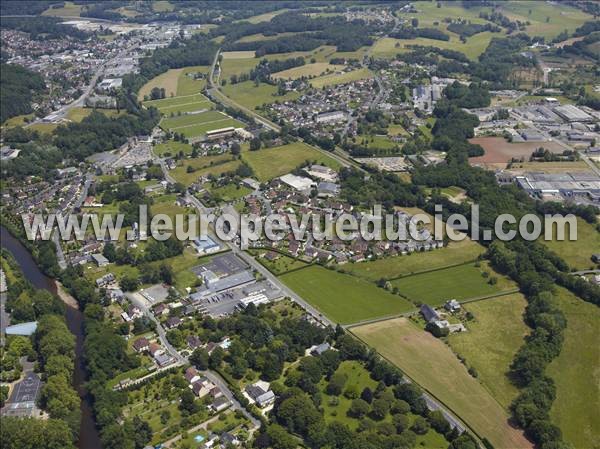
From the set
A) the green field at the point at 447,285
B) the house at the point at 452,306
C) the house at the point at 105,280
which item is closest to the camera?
the house at the point at 452,306

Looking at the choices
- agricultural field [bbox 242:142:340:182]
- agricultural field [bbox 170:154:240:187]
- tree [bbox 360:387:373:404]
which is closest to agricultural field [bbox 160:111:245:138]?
agricultural field [bbox 170:154:240:187]

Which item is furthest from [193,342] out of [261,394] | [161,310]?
[261,394]

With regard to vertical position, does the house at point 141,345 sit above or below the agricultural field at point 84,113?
below

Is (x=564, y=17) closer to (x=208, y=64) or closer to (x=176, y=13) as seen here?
(x=208, y=64)

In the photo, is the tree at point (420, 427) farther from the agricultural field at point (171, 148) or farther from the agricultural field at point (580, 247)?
the agricultural field at point (171, 148)

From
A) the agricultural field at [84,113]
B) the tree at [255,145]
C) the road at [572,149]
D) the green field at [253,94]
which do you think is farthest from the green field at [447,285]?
the agricultural field at [84,113]

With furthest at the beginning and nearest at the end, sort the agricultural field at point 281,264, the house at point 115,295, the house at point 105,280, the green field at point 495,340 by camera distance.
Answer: the agricultural field at point 281,264 < the house at point 105,280 < the house at point 115,295 < the green field at point 495,340

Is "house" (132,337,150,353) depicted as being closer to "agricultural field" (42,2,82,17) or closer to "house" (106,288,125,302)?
"house" (106,288,125,302)
